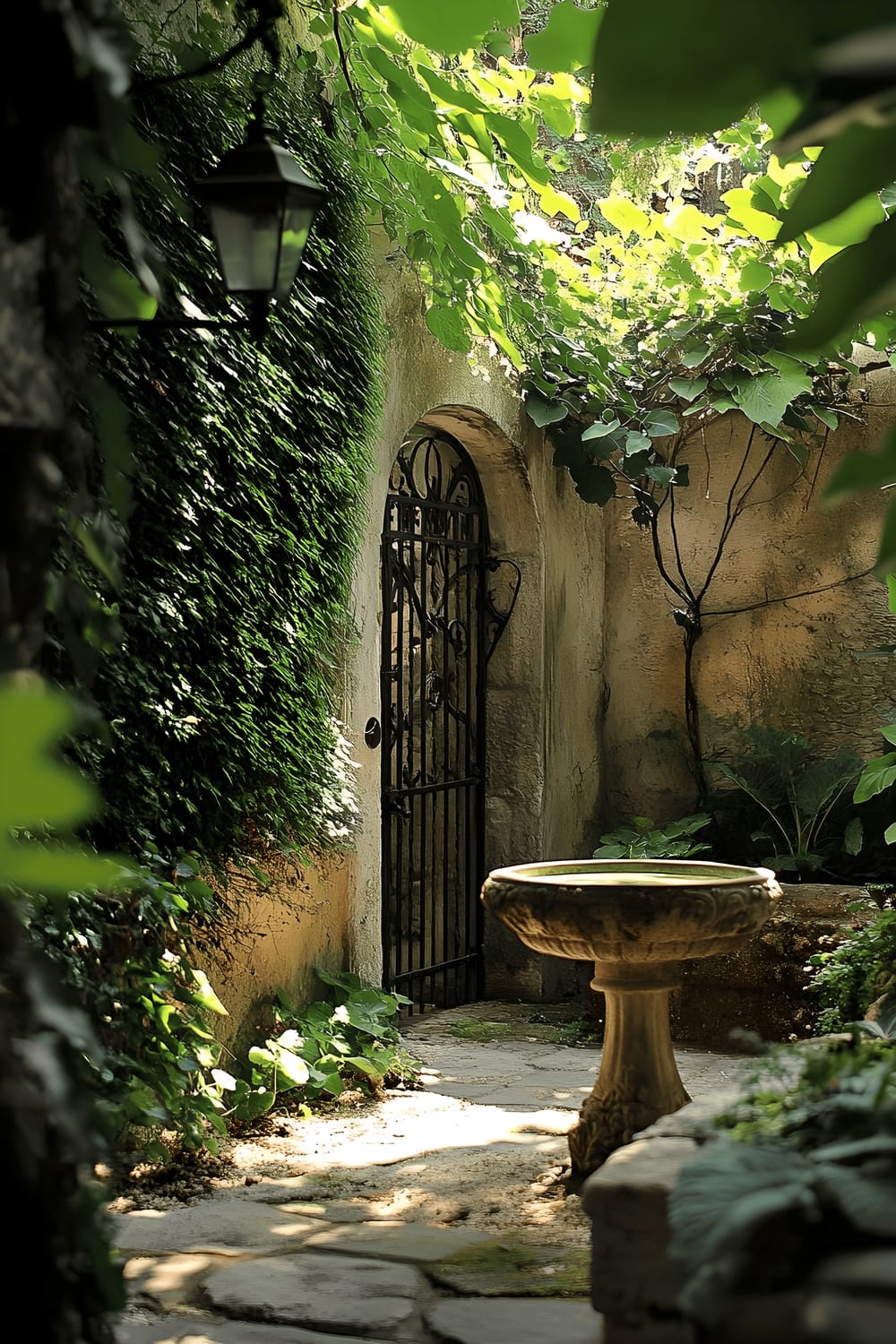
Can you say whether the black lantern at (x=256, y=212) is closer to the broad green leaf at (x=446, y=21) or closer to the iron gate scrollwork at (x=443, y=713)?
the broad green leaf at (x=446, y=21)

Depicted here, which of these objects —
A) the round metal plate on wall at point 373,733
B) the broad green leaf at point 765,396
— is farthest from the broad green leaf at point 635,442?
the round metal plate on wall at point 373,733

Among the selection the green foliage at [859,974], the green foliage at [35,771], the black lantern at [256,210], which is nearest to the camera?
the green foliage at [35,771]

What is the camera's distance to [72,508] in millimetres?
1228

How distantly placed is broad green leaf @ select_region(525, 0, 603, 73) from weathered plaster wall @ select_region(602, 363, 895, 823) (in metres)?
5.66

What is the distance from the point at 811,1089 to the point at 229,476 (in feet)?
11.0

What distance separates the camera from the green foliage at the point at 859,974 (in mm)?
4844

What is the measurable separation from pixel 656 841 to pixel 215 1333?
189 inches

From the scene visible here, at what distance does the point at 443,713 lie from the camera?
25.4 feet

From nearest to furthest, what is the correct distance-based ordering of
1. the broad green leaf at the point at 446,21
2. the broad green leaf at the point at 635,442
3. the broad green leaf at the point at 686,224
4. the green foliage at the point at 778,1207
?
the green foliage at the point at 778,1207 < the broad green leaf at the point at 446,21 < the broad green leaf at the point at 686,224 < the broad green leaf at the point at 635,442

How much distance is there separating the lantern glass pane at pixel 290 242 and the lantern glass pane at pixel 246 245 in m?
0.02

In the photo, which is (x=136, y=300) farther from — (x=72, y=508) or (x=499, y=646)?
(x=499, y=646)

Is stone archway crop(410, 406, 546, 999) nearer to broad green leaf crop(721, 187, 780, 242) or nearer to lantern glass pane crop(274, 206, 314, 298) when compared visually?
broad green leaf crop(721, 187, 780, 242)

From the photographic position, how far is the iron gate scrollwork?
708 cm

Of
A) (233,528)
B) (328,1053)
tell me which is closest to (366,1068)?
(328,1053)
